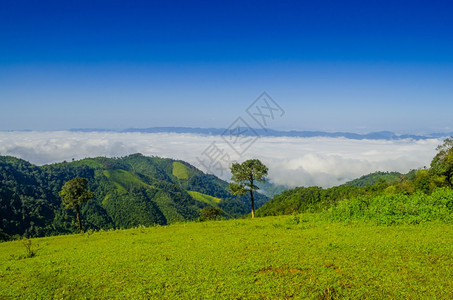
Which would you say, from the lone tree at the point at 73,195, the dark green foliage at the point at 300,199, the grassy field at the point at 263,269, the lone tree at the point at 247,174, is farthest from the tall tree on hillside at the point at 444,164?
the dark green foliage at the point at 300,199

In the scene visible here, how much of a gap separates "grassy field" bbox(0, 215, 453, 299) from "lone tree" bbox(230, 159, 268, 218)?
59.4 feet

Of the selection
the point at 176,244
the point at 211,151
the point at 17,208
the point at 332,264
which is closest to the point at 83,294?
the point at 176,244

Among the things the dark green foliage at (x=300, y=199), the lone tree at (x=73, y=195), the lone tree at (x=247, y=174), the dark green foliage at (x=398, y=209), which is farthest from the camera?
the dark green foliage at (x=300, y=199)

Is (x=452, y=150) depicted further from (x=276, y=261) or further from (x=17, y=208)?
(x=17, y=208)

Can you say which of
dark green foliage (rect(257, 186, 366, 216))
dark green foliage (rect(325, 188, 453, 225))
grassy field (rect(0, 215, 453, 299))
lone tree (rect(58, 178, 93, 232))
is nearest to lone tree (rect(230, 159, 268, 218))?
dark green foliage (rect(325, 188, 453, 225))

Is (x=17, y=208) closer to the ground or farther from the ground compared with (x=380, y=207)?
closer to the ground

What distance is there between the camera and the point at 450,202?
1808cm

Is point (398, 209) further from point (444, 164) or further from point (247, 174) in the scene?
point (444, 164)

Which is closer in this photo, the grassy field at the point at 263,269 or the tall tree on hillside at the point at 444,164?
the grassy field at the point at 263,269

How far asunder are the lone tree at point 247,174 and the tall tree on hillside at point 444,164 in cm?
2963

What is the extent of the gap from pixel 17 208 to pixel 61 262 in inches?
6809

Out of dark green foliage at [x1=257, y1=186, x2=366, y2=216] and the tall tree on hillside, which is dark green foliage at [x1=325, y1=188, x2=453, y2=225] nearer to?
the tall tree on hillside

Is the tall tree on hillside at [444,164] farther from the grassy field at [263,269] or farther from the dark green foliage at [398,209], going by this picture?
the grassy field at [263,269]

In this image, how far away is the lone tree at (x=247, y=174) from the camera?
116ft
